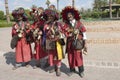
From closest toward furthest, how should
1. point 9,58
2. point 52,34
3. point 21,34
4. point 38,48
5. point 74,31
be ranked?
point 74,31 < point 52,34 < point 21,34 < point 38,48 < point 9,58

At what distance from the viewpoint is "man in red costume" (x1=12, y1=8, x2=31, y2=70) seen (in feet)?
25.5

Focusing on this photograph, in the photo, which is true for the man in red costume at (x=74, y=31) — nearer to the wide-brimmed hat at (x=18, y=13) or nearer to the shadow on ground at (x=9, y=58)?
the wide-brimmed hat at (x=18, y=13)

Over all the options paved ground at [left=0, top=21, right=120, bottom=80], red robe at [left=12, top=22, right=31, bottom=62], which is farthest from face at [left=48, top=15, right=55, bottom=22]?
paved ground at [left=0, top=21, right=120, bottom=80]

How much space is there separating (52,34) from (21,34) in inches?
46.0

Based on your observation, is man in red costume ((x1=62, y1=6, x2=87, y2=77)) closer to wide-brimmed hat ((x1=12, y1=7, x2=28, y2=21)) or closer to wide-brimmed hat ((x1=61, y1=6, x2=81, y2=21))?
wide-brimmed hat ((x1=61, y1=6, x2=81, y2=21))

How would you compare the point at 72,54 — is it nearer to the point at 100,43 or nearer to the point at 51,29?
the point at 51,29

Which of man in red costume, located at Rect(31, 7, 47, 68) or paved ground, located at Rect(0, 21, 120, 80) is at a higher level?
man in red costume, located at Rect(31, 7, 47, 68)

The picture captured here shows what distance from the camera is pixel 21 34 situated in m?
7.79

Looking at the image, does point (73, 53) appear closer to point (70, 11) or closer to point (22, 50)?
point (70, 11)

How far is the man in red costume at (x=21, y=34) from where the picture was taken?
7762 millimetres

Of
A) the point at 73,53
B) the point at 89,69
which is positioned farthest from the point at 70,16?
the point at 89,69

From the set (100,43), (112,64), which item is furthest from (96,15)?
(112,64)

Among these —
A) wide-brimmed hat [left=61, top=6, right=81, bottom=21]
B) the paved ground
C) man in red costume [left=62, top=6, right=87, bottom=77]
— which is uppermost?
wide-brimmed hat [left=61, top=6, right=81, bottom=21]

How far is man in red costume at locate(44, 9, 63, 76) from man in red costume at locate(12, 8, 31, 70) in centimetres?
91
